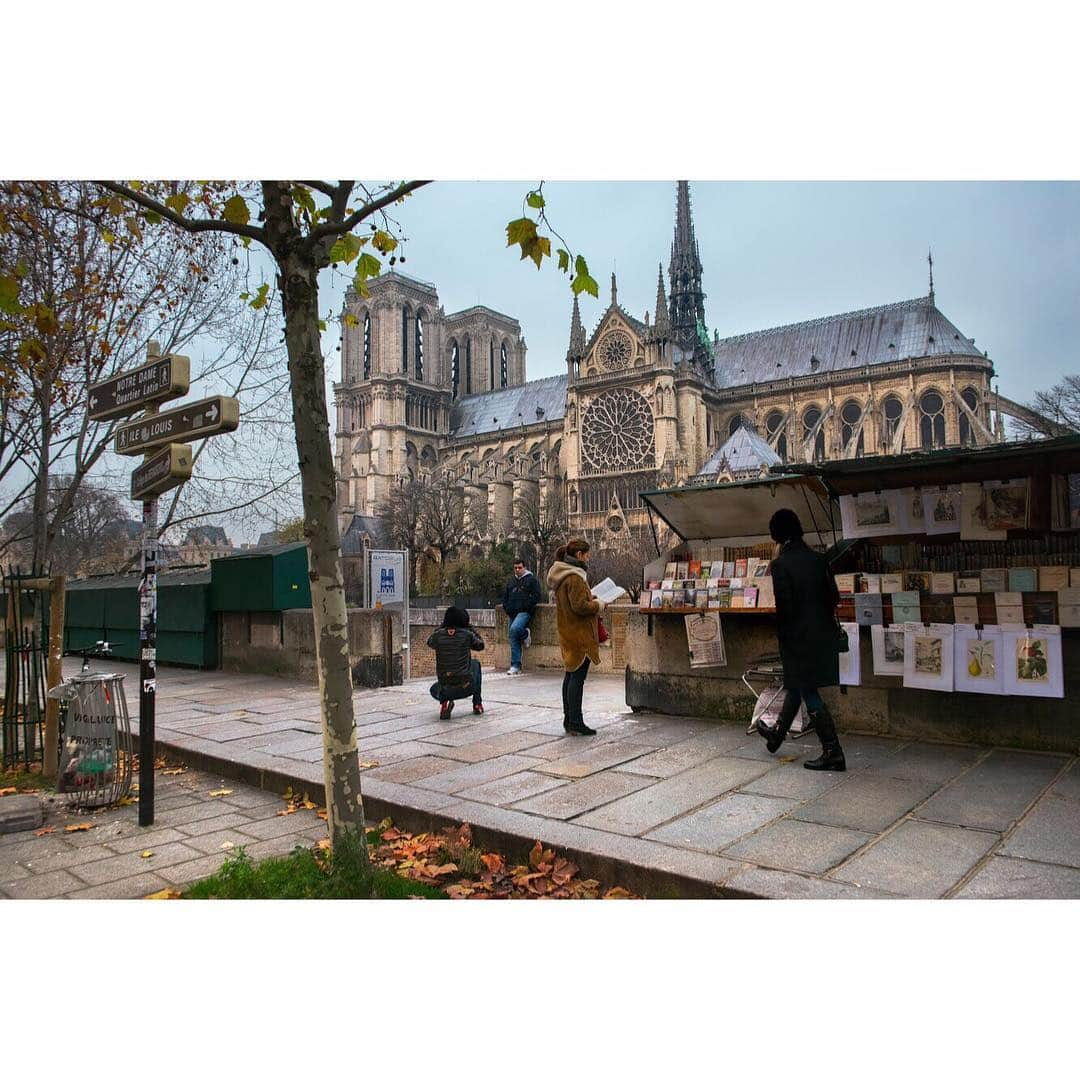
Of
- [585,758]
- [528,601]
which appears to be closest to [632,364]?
[528,601]

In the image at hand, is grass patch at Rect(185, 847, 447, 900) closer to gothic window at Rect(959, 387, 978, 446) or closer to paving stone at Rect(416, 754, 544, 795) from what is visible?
paving stone at Rect(416, 754, 544, 795)

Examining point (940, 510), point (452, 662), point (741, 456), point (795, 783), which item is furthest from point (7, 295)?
point (741, 456)

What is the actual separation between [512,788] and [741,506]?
3712 millimetres

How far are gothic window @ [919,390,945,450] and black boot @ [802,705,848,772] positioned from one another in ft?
209

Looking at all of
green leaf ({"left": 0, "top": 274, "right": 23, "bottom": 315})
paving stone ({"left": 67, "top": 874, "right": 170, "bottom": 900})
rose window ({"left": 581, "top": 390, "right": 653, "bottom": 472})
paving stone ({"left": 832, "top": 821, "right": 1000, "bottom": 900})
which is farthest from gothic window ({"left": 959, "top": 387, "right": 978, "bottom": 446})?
paving stone ({"left": 67, "top": 874, "right": 170, "bottom": 900})

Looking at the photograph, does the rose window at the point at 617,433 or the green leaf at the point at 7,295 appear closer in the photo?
the green leaf at the point at 7,295

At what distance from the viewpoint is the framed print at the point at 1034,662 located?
5.30 m

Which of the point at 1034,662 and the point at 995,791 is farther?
the point at 1034,662

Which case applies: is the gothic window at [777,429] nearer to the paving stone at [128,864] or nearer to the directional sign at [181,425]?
the directional sign at [181,425]

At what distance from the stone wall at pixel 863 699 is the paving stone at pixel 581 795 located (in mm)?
1985

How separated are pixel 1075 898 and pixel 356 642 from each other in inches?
337

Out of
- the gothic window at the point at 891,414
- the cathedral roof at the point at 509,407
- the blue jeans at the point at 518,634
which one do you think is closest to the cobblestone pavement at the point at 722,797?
the blue jeans at the point at 518,634

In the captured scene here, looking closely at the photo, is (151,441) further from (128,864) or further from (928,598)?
(928,598)

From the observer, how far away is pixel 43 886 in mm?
4035
